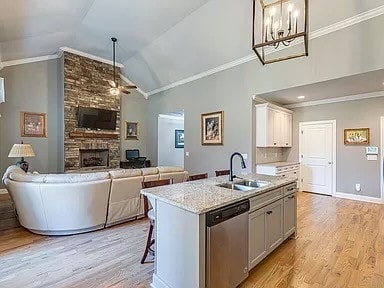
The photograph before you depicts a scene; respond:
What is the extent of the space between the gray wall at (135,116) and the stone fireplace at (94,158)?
0.82 m

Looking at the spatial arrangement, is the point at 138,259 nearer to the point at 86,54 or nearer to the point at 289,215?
the point at 289,215

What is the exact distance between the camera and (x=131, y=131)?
28.8ft

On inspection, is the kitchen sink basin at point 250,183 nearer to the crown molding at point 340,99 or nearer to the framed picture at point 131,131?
the crown molding at point 340,99

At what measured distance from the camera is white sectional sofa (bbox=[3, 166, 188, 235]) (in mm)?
3236

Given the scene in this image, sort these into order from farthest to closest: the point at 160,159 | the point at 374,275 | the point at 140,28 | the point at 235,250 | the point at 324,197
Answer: the point at 160,159, the point at 324,197, the point at 140,28, the point at 374,275, the point at 235,250

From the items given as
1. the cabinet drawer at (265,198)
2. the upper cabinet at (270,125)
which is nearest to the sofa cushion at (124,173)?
the cabinet drawer at (265,198)

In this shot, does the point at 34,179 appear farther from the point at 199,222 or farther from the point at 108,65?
the point at 108,65

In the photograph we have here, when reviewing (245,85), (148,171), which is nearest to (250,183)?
(148,171)

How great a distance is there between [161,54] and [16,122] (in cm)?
454

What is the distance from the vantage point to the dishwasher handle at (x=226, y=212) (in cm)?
180

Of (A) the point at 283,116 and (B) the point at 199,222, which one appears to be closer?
(B) the point at 199,222

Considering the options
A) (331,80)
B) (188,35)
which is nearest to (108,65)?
(188,35)

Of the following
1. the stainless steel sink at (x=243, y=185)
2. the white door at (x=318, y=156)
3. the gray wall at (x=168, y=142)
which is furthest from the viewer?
the gray wall at (x=168, y=142)

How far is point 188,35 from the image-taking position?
5.60 meters
